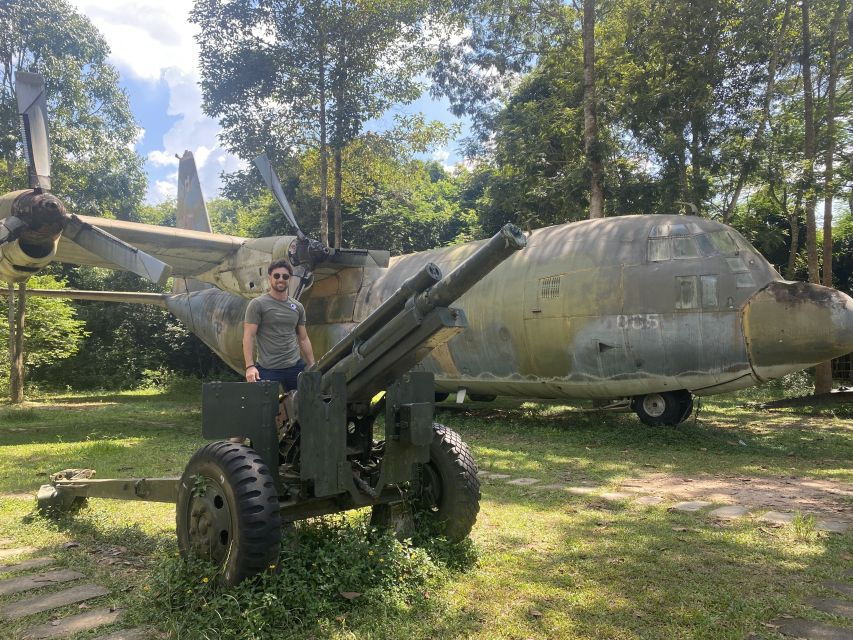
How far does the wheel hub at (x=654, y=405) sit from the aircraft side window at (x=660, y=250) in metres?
2.27

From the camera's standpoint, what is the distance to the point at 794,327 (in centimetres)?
831

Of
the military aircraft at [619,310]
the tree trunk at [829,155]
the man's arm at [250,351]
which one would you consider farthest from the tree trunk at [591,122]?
the man's arm at [250,351]

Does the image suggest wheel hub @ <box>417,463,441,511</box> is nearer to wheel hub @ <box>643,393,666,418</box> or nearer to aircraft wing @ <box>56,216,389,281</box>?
wheel hub @ <box>643,393,666,418</box>

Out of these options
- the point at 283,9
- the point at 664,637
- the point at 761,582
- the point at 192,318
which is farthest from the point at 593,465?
the point at 283,9

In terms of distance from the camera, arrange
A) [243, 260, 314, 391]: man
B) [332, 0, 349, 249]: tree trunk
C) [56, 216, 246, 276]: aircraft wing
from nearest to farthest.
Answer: [243, 260, 314, 391]: man < [56, 216, 246, 276]: aircraft wing < [332, 0, 349, 249]: tree trunk

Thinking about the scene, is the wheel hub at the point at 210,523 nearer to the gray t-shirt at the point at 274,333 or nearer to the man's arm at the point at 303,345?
the gray t-shirt at the point at 274,333

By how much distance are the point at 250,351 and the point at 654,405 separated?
25.5 ft

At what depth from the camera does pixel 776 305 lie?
841cm

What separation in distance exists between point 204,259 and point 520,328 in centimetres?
693

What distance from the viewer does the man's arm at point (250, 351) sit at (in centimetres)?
409

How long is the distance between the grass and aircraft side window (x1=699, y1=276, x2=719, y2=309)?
2253 millimetres

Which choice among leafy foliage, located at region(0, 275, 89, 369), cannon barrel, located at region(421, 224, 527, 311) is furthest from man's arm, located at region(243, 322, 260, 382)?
leafy foliage, located at region(0, 275, 89, 369)

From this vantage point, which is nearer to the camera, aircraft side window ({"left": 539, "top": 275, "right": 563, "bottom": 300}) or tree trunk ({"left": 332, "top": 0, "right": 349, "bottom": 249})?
aircraft side window ({"left": 539, "top": 275, "right": 563, "bottom": 300})

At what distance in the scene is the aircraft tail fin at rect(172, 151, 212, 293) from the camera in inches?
679
